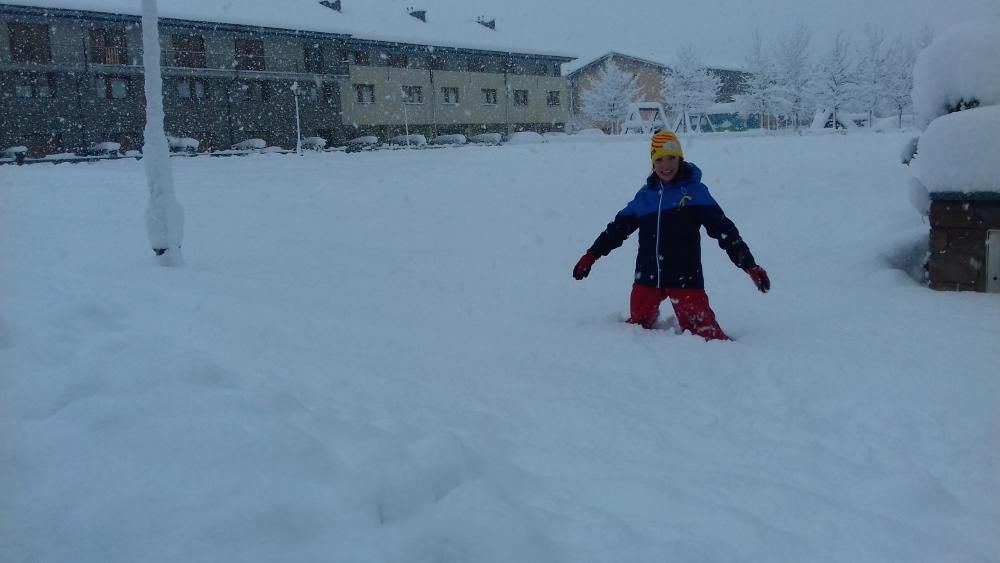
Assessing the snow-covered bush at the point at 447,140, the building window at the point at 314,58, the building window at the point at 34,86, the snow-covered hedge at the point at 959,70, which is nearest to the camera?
the snow-covered hedge at the point at 959,70

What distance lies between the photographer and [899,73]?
52.4 m

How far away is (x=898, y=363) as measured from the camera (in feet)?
13.6

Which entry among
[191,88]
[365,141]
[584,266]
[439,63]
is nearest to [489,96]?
[439,63]

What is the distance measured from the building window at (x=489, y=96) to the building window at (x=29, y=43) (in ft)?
81.6

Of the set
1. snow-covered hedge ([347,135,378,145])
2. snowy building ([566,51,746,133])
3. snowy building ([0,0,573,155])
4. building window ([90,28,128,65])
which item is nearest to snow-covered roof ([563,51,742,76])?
snowy building ([566,51,746,133])

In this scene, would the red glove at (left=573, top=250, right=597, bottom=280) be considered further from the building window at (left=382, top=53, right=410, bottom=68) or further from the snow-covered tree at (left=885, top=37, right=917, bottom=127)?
the snow-covered tree at (left=885, top=37, right=917, bottom=127)

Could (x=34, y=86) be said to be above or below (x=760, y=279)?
above

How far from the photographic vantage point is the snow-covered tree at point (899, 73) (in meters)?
51.5

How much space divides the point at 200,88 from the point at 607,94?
104 feet

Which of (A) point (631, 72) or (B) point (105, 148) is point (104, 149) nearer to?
(B) point (105, 148)

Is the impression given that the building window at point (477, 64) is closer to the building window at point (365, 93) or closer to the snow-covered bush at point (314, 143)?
the building window at point (365, 93)

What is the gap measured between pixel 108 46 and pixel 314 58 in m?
10.5

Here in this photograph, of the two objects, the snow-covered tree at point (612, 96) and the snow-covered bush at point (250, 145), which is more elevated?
the snow-covered tree at point (612, 96)

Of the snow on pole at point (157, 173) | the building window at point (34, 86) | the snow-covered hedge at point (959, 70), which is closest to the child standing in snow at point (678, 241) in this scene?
the snow-covered hedge at point (959, 70)
